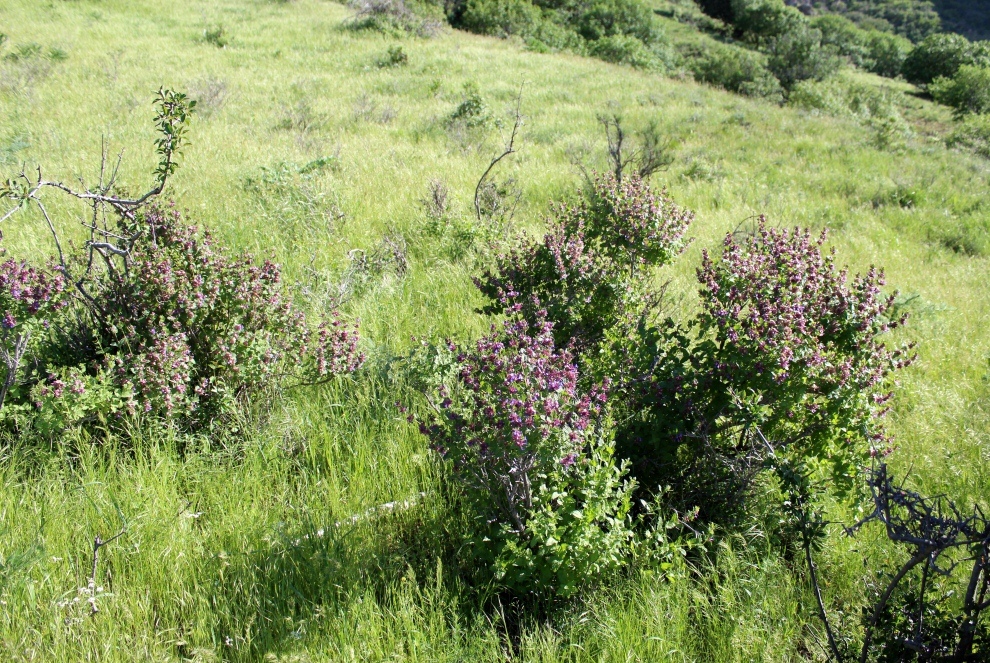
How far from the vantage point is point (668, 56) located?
33.2 metres

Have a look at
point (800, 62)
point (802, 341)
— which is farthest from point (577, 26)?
point (802, 341)

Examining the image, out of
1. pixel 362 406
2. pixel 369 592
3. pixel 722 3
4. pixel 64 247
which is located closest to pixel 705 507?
pixel 369 592

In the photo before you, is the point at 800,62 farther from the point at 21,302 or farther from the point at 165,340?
the point at 21,302

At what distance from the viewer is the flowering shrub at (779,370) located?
9.66ft

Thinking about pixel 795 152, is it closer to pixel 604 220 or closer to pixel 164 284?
pixel 604 220

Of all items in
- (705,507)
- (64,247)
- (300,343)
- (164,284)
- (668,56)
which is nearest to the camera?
(705,507)

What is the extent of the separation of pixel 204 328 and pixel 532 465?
227 cm

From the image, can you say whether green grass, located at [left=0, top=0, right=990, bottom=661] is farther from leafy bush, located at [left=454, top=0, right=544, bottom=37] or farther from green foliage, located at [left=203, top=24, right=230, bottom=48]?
leafy bush, located at [left=454, top=0, right=544, bottom=37]

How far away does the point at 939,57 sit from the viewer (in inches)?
1606

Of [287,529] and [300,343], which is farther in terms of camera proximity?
[300,343]

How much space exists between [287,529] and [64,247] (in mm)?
4542

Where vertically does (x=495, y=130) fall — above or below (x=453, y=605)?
above

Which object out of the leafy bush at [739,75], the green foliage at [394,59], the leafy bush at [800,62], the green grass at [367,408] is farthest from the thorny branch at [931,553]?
the leafy bush at [800,62]

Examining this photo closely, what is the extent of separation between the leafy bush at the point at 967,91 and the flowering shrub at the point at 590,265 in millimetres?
35187
